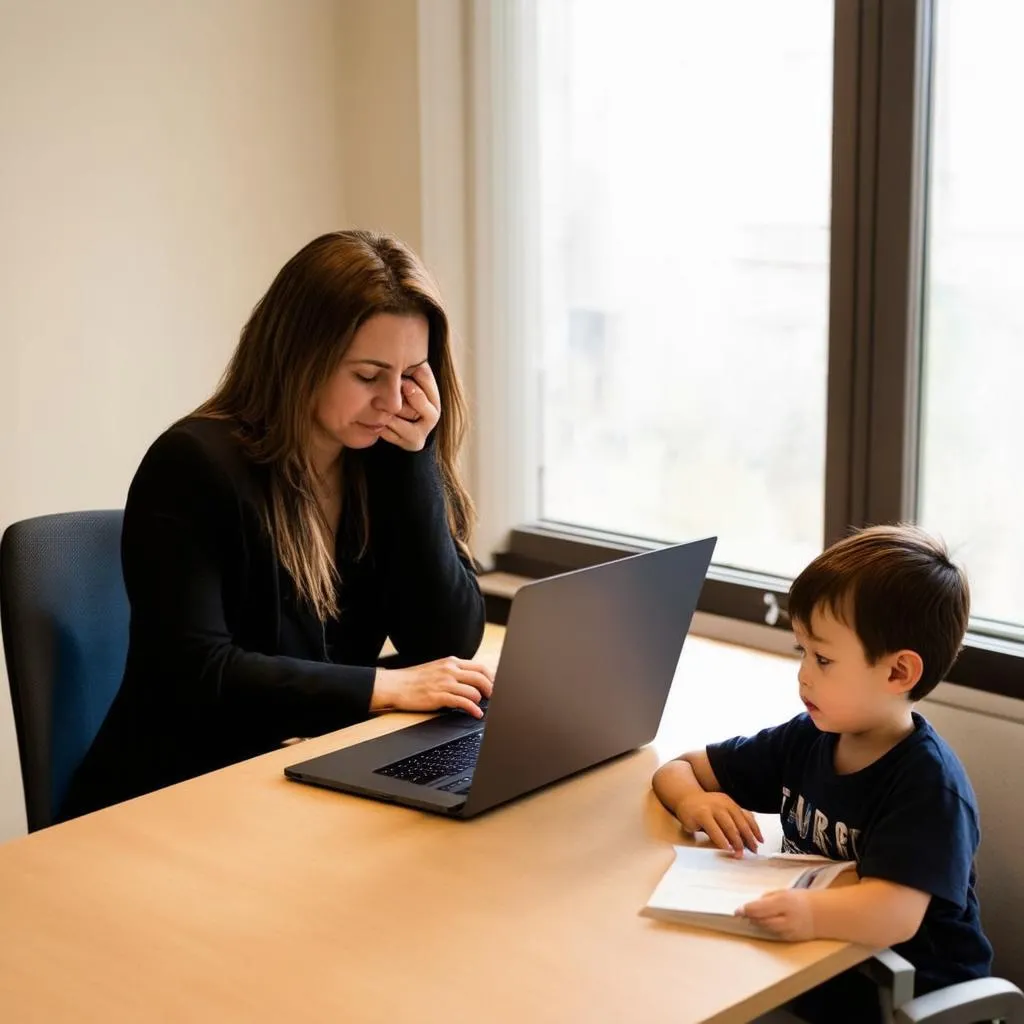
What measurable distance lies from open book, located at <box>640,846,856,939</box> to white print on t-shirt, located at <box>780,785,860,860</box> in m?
0.03

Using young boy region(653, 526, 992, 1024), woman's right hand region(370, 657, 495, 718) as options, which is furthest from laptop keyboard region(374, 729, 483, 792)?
young boy region(653, 526, 992, 1024)

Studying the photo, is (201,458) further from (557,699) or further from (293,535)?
(557,699)

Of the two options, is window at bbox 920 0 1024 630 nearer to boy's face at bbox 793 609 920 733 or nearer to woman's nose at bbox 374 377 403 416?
boy's face at bbox 793 609 920 733

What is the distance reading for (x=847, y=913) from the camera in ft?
4.10

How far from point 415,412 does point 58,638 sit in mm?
561

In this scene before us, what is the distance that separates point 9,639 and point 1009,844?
1.34m

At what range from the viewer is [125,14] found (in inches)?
102

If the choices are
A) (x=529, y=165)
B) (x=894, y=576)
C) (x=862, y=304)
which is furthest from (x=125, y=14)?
(x=894, y=576)

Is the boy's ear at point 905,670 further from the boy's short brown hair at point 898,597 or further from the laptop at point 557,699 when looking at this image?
the laptop at point 557,699

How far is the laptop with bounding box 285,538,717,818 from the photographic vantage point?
1.43m

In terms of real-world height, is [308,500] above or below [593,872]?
above

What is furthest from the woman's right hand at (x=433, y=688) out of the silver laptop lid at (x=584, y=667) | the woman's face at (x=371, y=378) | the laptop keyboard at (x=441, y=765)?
the woman's face at (x=371, y=378)

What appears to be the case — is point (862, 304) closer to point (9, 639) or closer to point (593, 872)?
point (593, 872)

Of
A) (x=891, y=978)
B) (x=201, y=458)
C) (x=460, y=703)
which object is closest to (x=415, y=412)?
(x=201, y=458)
